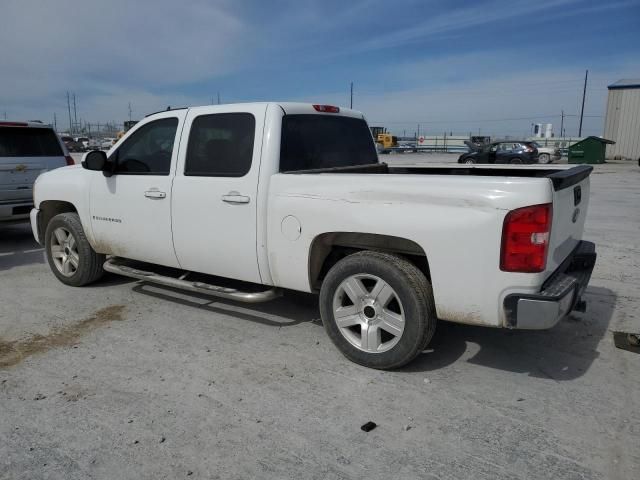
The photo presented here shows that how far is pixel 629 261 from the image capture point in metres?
6.80

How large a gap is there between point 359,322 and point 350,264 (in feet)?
1.43

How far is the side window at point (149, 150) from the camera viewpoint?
→ 4.82 m

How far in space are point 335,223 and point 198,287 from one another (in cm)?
156

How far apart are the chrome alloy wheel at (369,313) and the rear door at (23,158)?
6.42 m

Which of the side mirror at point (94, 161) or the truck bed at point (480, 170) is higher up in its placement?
the side mirror at point (94, 161)

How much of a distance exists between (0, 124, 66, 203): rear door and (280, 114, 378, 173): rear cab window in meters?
5.71

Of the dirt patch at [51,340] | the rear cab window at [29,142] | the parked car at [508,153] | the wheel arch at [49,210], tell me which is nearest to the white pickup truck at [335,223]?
the wheel arch at [49,210]

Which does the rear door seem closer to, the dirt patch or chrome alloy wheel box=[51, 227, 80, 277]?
chrome alloy wheel box=[51, 227, 80, 277]

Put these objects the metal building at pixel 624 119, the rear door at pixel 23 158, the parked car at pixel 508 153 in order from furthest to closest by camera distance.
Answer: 1. the metal building at pixel 624 119
2. the parked car at pixel 508 153
3. the rear door at pixel 23 158

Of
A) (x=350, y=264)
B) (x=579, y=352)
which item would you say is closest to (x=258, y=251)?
(x=350, y=264)

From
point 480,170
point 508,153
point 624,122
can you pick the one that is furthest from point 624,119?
point 480,170

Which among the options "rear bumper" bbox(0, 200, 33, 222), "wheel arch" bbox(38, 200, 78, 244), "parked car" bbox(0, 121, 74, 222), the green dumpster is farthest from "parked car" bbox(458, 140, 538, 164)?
"wheel arch" bbox(38, 200, 78, 244)

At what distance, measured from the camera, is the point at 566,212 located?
3520 millimetres

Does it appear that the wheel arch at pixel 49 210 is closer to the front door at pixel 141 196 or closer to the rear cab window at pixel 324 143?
the front door at pixel 141 196
